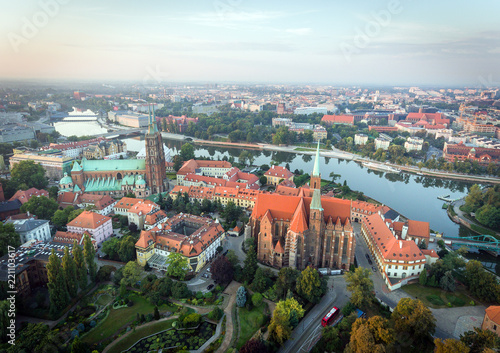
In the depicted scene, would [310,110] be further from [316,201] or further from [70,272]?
[70,272]

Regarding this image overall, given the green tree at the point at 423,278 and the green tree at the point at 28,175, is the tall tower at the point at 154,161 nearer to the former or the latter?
the green tree at the point at 28,175

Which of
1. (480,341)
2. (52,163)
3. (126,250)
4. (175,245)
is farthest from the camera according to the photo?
(52,163)

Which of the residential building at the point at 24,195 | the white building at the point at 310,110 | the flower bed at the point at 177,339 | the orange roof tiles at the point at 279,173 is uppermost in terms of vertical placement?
the white building at the point at 310,110

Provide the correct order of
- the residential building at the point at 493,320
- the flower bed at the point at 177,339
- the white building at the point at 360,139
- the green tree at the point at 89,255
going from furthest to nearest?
the white building at the point at 360,139 → the green tree at the point at 89,255 → the flower bed at the point at 177,339 → the residential building at the point at 493,320

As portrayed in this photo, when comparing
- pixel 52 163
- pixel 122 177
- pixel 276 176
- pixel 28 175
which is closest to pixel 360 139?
pixel 276 176

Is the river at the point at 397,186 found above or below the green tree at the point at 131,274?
below

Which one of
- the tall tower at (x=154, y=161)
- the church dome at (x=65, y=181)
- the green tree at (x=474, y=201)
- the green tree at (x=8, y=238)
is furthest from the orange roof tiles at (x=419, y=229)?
the church dome at (x=65, y=181)

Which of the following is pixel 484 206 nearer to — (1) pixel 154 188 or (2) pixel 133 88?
(1) pixel 154 188
